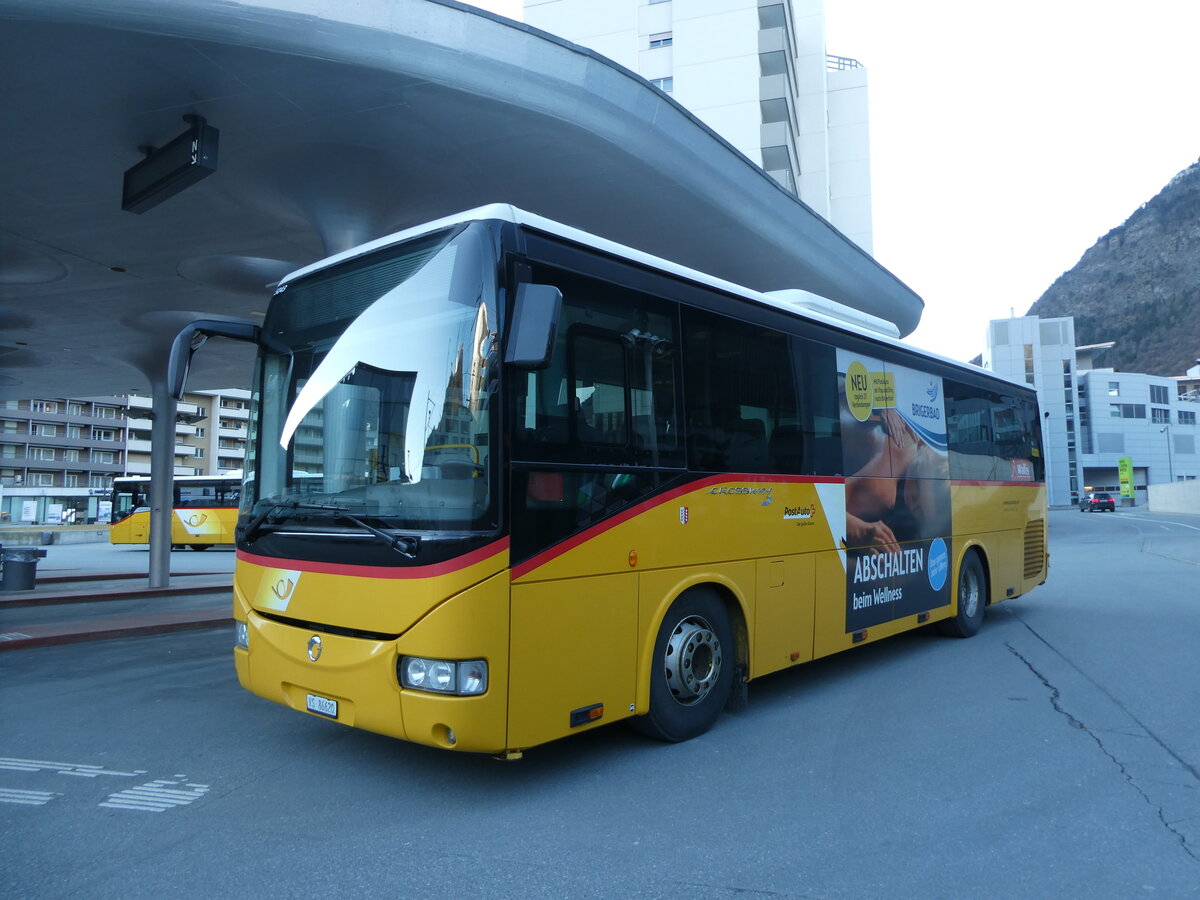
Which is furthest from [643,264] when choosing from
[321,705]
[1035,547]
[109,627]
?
[109,627]

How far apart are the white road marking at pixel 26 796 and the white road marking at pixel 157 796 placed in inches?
13.8

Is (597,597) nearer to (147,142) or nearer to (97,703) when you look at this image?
(97,703)

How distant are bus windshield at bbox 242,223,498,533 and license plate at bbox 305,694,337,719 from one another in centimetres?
106

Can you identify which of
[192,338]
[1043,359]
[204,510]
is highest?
[1043,359]

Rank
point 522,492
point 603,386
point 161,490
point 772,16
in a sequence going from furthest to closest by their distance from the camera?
1. point 772,16
2. point 161,490
3. point 603,386
4. point 522,492

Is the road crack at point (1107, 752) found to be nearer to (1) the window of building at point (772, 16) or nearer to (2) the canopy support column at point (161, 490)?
(2) the canopy support column at point (161, 490)

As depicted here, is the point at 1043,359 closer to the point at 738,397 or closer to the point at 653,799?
the point at 738,397

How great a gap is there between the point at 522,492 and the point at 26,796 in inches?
135

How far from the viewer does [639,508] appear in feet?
17.0

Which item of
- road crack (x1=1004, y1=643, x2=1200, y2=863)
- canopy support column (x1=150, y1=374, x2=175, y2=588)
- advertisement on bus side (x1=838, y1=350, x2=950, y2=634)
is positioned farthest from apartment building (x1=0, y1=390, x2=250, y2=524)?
road crack (x1=1004, y1=643, x2=1200, y2=863)

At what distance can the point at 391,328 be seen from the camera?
15.5 ft

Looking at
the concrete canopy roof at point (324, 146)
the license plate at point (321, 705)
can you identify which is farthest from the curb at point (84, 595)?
the license plate at point (321, 705)

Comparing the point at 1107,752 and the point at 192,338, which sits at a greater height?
the point at 192,338

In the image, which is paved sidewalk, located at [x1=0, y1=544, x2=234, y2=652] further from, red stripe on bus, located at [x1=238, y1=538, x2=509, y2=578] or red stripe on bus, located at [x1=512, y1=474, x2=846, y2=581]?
red stripe on bus, located at [x1=512, y1=474, x2=846, y2=581]
